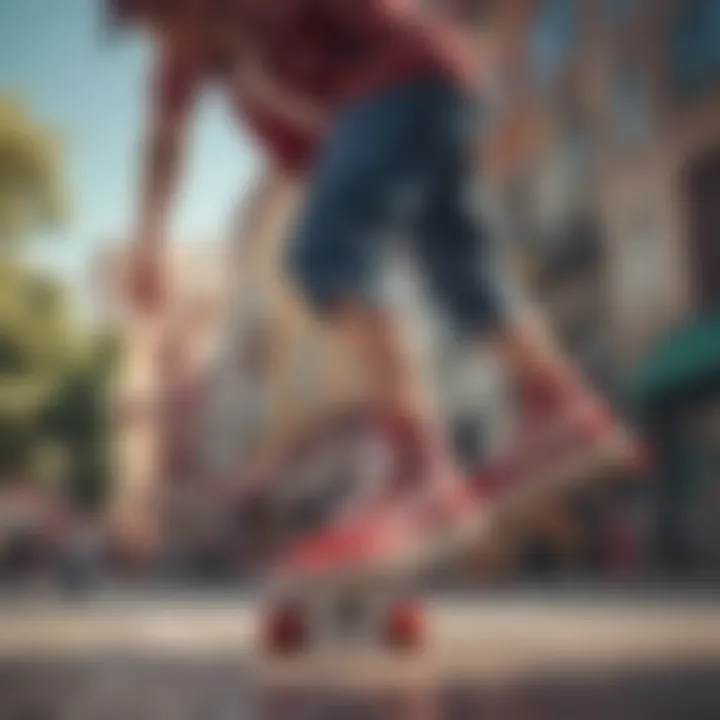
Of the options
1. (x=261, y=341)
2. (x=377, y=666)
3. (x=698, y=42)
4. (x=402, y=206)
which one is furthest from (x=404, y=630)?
(x=698, y=42)

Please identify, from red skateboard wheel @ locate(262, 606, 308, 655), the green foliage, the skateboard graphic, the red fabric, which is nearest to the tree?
the green foliage

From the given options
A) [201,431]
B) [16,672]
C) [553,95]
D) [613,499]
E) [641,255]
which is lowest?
[16,672]

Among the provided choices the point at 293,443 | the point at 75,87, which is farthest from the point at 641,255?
the point at 75,87

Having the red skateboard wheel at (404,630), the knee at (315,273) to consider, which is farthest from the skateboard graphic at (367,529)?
the knee at (315,273)

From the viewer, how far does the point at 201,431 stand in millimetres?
1132

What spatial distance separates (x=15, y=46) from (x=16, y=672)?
646mm

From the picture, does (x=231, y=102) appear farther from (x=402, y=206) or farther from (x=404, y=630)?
(x=404, y=630)

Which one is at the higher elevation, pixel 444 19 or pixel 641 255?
pixel 444 19

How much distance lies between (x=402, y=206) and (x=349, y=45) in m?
0.18

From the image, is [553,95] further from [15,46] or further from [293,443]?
[15,46]

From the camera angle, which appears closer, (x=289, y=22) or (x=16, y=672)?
(x=16, y=672)

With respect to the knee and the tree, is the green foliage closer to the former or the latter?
the tree

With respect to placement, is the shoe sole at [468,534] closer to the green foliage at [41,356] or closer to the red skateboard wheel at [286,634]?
the red skateboard wheel at [286,634]

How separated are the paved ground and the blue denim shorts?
32cm
